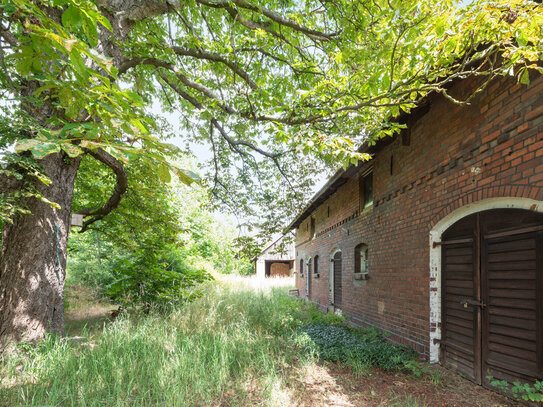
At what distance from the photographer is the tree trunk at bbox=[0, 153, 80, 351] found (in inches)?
160

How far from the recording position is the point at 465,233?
4.46 metres

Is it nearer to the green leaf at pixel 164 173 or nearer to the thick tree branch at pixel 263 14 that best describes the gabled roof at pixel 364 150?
the thick tree branch at pixel 263 14

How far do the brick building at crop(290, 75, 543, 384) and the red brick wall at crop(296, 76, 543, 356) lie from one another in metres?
0.02

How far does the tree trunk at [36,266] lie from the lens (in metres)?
4.07

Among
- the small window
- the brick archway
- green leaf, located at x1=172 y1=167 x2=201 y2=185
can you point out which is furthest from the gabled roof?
green leaf, located at x1=172 y1=167 x2=201 y2=185

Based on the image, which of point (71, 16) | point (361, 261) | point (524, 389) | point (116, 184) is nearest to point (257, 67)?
point (116, 184)

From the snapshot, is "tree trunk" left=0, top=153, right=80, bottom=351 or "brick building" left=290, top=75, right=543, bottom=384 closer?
"brick building" left=290, top=75, right=543, bottom=384

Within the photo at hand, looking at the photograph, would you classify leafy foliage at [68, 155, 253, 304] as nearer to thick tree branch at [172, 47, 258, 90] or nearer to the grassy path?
the grassy path

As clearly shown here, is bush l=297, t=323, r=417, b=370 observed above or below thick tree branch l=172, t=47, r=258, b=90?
below

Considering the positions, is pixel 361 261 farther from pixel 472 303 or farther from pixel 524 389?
pixel 524 389

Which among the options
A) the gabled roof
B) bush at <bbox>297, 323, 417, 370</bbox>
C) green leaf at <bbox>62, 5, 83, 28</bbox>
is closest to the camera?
green leaf at <bbox>62, 5, 83, 28</bbox>

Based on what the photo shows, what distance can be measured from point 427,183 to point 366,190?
11.2ft

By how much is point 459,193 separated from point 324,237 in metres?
8.42

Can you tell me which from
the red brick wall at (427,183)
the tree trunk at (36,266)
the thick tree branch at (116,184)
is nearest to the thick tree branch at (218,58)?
the thick tree branch at (116,184)
